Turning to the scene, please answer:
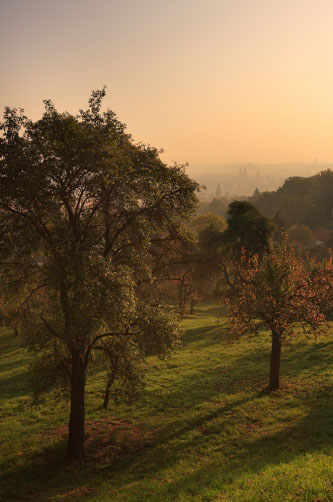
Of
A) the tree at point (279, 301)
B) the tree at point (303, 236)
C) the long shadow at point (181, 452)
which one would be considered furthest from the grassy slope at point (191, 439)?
the tree at point (303, 236)

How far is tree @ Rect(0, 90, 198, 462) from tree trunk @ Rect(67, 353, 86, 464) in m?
0.05

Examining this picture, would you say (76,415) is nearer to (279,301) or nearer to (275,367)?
(275,367)

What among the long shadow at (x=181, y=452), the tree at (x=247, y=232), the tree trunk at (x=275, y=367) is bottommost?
the long shadow at (x=181, y=452)

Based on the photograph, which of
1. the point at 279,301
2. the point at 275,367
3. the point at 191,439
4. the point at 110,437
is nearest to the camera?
the point at 191,439

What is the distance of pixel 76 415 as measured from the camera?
704 inches

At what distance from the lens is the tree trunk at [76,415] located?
57.2 ft

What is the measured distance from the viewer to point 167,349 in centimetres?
1667

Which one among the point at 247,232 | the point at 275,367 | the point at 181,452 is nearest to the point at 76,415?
the point at 181,452

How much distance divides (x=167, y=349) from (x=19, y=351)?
99.7 ft

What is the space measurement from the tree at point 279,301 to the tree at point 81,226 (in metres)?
8.03

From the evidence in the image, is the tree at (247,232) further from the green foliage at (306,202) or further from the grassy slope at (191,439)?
the green foliage at (306,202)

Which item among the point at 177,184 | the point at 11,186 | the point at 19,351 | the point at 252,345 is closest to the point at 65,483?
the point at 11,186

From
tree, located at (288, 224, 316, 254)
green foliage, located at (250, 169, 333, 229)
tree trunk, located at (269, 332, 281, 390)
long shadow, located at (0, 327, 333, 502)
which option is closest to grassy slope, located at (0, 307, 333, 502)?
long shadow, located at (0, 327, 333, 502)

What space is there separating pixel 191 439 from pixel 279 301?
10.1 meters
